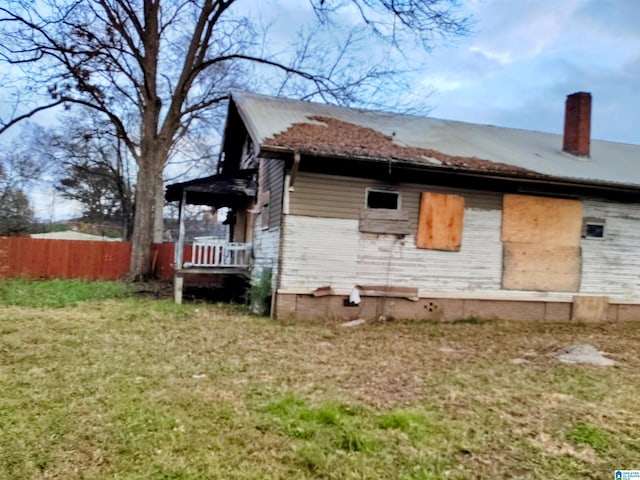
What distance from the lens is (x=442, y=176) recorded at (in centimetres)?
1038

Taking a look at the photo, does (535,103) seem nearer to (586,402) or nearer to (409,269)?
(409,269)

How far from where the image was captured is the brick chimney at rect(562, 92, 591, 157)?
13016 mm

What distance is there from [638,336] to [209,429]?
8746 millimetres

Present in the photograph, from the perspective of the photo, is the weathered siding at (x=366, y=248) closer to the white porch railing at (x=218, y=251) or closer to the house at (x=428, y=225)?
the house at (x=428, y=225)

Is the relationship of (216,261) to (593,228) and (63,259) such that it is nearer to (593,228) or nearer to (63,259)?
(63,259)

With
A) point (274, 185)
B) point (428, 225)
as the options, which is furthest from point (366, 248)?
point (274, 185)

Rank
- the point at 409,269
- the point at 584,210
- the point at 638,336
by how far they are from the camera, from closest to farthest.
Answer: the point at 638,336 < the point at 409,269 < the point at 584,210

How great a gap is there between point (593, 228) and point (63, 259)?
16664 millimetres

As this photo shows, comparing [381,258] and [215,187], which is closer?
[381,258]

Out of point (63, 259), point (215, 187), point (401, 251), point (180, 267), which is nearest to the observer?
point (401, 251)

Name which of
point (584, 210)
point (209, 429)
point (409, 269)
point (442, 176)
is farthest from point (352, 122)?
point (209, 429)

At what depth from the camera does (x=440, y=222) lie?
1041 cm

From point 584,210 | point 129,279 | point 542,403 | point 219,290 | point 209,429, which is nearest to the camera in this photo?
point 209,429

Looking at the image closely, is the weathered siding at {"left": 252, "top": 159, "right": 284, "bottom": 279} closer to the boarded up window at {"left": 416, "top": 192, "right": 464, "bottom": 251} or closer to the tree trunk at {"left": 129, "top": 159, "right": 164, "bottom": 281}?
the boarded up window at {"left": 416, "top": 192, "right": 464, "bottom": 251}
